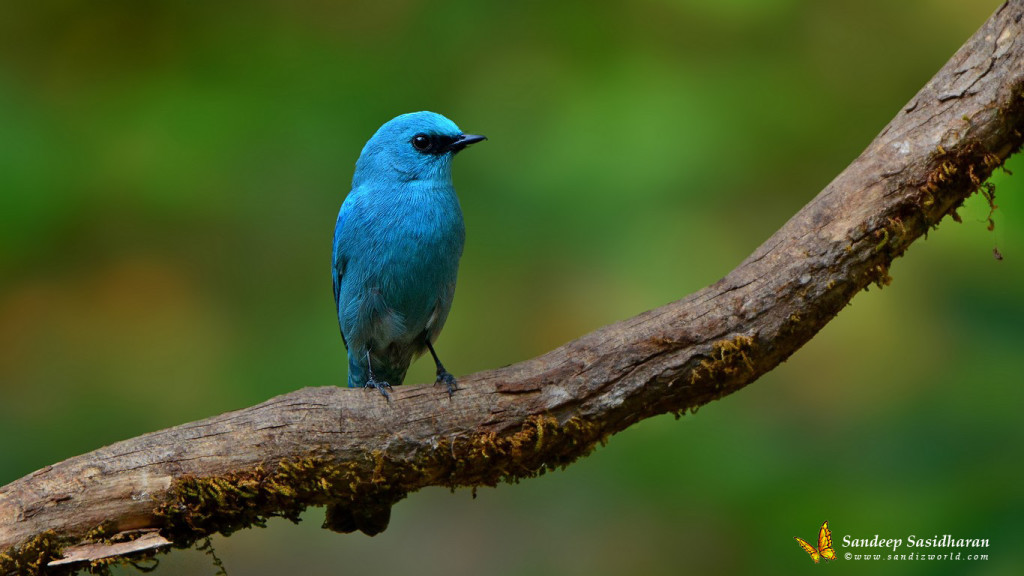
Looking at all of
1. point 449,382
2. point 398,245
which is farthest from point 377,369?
point 449,382

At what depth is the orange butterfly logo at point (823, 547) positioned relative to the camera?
15.0ft

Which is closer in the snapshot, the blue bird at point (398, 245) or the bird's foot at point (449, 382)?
the bird's foot at point (449, 382)

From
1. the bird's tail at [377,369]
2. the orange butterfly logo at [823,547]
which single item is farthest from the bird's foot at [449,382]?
the orange butterfly logo at [823,547]

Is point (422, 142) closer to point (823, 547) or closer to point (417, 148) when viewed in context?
point (417, 148)

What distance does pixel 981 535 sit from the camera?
176 inches

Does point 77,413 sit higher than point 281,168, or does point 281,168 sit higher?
point 281,168

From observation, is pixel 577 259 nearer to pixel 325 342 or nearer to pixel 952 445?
pixel 325 342

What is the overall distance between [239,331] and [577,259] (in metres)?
2.26

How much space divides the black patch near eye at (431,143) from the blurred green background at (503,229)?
1773mm

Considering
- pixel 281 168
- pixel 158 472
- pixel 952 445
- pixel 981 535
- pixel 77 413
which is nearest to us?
pixel 158 472

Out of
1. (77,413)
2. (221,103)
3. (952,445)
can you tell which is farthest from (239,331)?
(952,445)

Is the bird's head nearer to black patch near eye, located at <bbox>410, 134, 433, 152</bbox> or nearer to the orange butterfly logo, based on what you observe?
black patch near eye, located at <bbox>410, 134, 433, 152</bbox>

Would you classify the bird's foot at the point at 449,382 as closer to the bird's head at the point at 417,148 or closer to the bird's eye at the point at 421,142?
the bird's head at the point at 417,148

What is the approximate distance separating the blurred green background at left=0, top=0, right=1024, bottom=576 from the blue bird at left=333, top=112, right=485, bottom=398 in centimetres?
159
